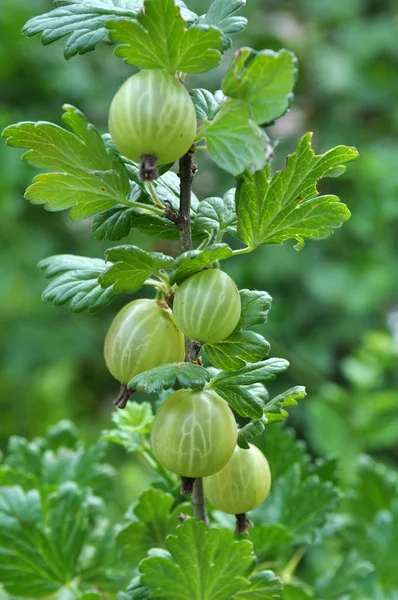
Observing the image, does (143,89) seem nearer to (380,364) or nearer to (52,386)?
(380,364)

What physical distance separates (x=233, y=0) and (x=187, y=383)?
0.22 meters

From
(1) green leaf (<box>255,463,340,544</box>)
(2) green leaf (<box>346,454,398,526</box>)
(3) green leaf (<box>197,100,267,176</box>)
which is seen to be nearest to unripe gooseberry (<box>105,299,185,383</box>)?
(3) green leaf (<box>197,100,267,176</box>)

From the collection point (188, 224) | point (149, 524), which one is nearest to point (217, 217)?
point (188, 224)

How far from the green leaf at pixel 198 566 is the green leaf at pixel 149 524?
69 mm

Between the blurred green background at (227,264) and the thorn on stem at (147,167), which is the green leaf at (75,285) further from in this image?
the blurred green background at (227,264)

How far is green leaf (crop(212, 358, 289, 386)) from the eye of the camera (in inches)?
16.9

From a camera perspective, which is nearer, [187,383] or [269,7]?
[187,383]

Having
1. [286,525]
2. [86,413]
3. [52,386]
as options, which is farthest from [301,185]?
[86,413]

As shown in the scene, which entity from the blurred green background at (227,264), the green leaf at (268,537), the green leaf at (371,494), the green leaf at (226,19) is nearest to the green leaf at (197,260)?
the green leaf at (226,19)

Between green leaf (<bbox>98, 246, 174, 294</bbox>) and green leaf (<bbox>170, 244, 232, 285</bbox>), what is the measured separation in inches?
0.5

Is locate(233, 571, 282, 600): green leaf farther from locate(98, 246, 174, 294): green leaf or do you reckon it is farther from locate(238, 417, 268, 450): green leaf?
locate(98, 246, 174, 294): green leaf

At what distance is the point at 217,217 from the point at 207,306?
0.29 feet

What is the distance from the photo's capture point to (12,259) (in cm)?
195

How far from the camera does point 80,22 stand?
43 centimetres
